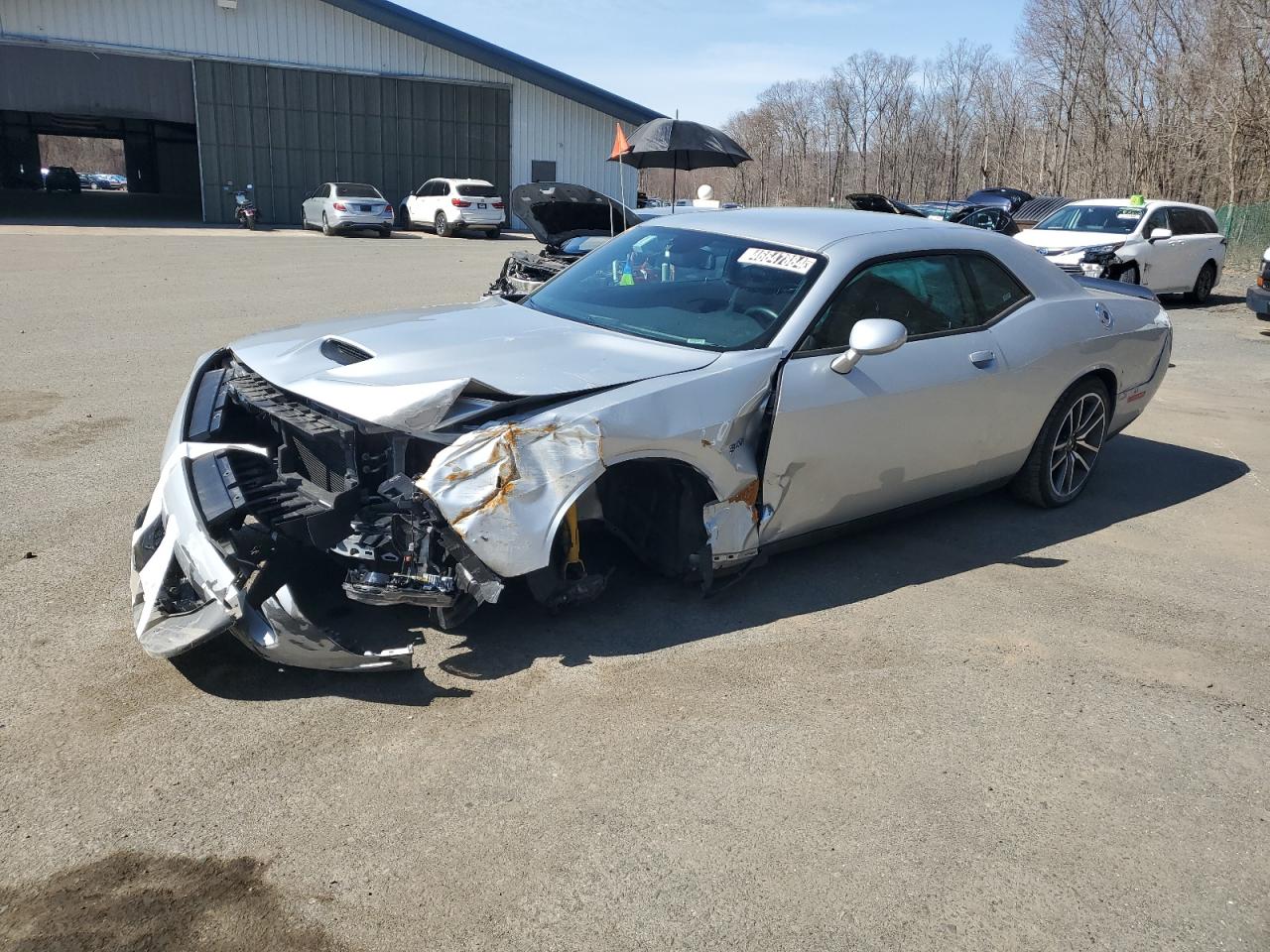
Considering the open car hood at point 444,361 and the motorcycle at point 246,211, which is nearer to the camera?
the open car hood at point 444,361

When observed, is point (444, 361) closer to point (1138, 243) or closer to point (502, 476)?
point (502, 476)

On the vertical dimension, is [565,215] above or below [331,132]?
below

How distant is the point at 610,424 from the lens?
3686 mm

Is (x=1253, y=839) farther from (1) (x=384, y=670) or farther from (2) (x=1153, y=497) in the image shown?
(2) (x=1153, y=497)

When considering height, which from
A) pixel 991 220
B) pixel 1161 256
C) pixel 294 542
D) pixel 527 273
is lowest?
pixel 294 542

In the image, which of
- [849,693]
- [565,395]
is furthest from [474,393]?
[849,693]

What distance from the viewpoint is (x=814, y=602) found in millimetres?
4473

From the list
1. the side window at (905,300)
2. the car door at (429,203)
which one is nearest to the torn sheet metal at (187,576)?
the side window at (905,300)

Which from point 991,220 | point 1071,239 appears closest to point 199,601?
point 1071,239

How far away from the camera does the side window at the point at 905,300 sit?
14.5 ft

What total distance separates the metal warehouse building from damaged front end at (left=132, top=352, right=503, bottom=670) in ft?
98.4

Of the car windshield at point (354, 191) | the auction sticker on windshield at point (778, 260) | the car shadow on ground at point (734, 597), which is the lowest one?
the car shadow on ground at point (734, 597)

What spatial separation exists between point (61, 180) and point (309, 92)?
68.6 feet

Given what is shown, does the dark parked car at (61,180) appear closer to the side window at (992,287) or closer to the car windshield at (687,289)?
the car windshield at (687,289)
